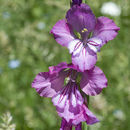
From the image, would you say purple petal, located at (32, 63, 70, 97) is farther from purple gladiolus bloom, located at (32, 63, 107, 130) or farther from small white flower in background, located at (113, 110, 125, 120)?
small white flower in background, located at (113, 110, 125, 120)

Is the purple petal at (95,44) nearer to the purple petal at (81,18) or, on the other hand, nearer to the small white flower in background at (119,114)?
the purple petal at (81,18)

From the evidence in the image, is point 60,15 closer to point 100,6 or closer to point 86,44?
point 100,6

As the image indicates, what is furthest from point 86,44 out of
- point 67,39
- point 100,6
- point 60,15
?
point 100,6

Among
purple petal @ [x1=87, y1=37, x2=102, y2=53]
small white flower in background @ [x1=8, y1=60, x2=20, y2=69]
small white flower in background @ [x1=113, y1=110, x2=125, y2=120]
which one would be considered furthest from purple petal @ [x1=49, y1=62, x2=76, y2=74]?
small white flower in background @ [x1=8, y1=60, x2=20, y2=69]

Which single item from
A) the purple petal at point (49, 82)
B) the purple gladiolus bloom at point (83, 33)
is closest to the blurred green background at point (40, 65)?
the purple petal at point (49, 82)

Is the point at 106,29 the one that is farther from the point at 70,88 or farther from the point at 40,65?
the point at 40,65
